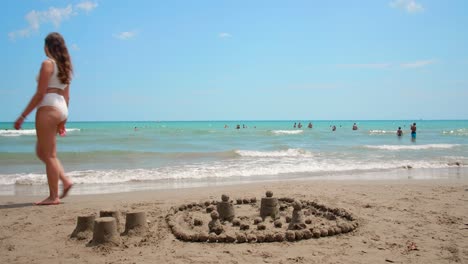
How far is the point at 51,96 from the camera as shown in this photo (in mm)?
5504

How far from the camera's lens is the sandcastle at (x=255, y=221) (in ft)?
15.3

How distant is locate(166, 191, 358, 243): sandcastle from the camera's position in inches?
184

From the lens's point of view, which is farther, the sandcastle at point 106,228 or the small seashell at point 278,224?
the small seashell at point 278,224

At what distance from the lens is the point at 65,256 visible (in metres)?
4.09

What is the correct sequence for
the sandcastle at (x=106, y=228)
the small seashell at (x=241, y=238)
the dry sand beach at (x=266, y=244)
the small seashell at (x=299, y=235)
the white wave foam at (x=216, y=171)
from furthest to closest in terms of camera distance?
the white wave foam at (x=216, y=171), the small seashell at (x=299, y=235), the small seashell at (x=241, y=238), the sandcastle at (x=106, y=228), the dry sand beach at (x=266, y=244)

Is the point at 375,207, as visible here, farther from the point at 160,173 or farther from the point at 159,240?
the point at 160,173

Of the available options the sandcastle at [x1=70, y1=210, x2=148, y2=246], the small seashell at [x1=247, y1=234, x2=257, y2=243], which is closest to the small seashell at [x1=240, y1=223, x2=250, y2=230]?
the small seashell at [x1=247, y1=234, x2=257, y2=243]

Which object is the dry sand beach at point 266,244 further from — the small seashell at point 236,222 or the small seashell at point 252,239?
the small seashell at point 236,222

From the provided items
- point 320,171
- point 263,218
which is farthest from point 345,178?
point 263,218

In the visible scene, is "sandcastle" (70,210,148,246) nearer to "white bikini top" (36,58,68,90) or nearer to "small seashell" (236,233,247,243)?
"small seashell" (236,233,247,243)

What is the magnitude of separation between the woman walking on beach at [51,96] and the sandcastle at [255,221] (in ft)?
7.09

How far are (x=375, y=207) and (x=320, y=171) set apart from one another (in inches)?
224

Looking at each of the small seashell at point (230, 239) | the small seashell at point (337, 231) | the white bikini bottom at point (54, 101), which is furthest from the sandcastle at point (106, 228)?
the small seashell at point (337, 231)

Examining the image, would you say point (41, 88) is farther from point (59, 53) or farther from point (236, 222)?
point (236, 222)
